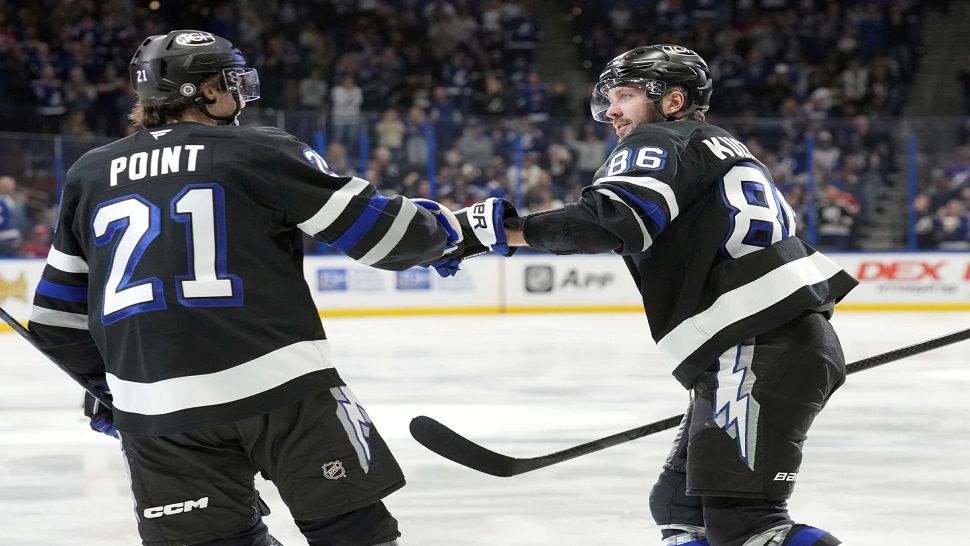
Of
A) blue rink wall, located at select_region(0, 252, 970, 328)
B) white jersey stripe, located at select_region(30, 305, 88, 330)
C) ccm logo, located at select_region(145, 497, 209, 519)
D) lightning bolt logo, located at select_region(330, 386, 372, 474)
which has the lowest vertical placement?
blue rink wall, located at select_region(0, 252, 970, 328)

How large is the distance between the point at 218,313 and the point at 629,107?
3.19 feet

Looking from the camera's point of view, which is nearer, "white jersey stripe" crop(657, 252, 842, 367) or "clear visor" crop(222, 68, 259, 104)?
"clear visor" crop(222, 68, 259, 104)

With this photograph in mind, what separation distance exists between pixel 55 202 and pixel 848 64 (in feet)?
30.2

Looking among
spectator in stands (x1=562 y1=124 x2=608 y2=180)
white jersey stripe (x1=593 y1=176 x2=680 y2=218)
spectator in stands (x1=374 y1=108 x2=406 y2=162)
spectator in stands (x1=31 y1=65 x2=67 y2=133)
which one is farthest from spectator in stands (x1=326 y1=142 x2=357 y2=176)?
white jersey stripe (x1=593 y1=176 x2=680 y2=218)

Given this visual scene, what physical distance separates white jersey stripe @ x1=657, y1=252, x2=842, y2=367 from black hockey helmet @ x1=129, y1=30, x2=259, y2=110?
94 centimetres

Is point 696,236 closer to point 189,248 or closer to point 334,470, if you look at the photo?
point 334,470

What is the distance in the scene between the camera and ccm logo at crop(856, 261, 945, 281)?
1105 centimetres

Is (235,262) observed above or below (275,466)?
above

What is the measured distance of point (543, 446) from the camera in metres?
4.82

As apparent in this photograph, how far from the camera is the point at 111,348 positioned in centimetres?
210

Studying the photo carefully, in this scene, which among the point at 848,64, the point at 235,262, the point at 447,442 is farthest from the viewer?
the point at 848,64

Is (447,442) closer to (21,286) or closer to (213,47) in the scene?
(213,47)

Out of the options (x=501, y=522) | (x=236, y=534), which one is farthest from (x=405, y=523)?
(x=236, y=534)

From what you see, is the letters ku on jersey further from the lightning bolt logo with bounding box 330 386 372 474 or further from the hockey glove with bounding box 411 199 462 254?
the lightning bolt logo with bounding box 330 386 372 474
